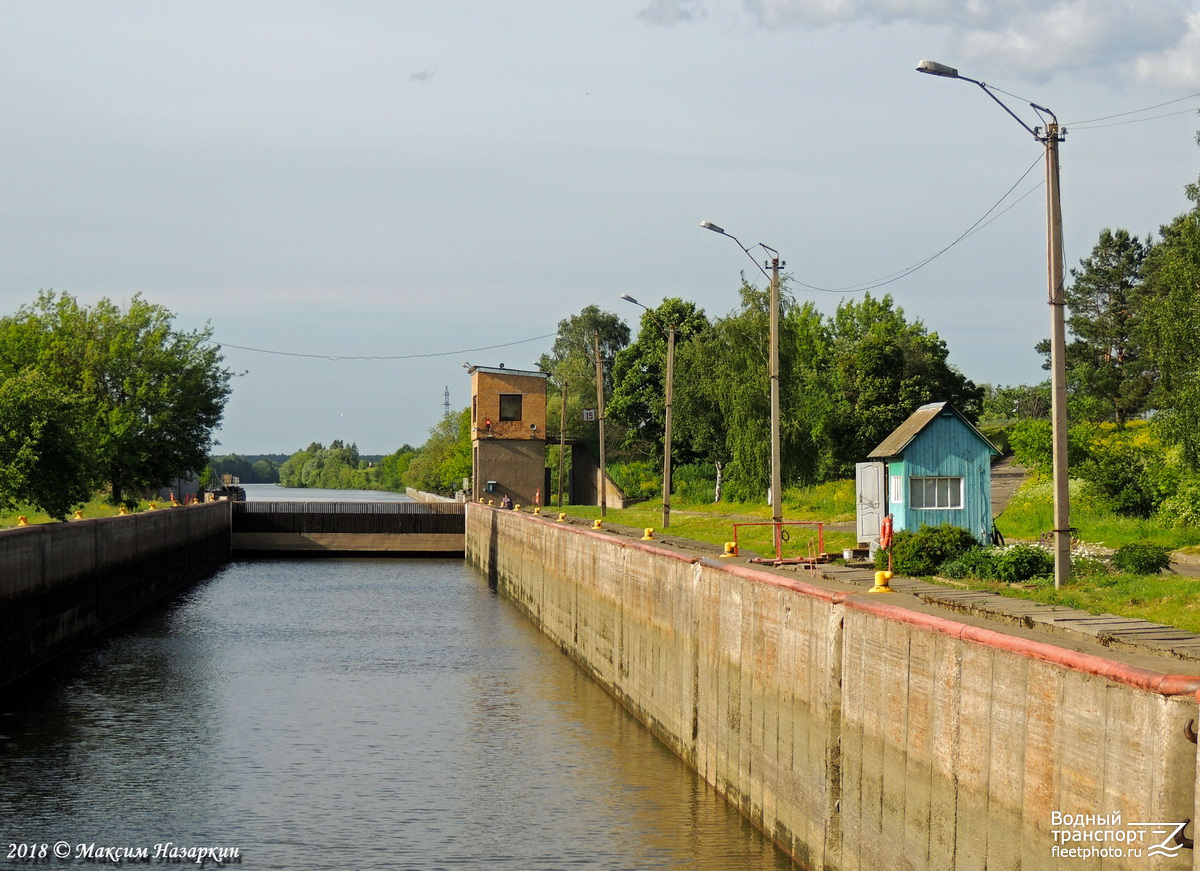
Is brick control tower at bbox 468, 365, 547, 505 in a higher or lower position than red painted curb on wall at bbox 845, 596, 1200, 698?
higher

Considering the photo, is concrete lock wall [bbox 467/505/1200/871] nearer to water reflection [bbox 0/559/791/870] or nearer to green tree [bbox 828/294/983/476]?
water reflection [bbox 0/559/791/870]

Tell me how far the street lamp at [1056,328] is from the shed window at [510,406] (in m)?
57.2

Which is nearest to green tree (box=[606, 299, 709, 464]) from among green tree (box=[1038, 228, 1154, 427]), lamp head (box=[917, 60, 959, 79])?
green tree (box=[1038, 228, 1154, 427])

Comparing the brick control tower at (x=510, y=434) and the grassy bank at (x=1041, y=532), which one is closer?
the grassy bank at (x=1041, y=532)

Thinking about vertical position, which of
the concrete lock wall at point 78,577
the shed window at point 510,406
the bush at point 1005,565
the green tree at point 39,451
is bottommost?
the concrete lock wall at point 78,577

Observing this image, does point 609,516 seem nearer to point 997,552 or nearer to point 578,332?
point 997,552

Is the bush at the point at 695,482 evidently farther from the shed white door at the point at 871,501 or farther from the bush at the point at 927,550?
the bush at the point at 927,550

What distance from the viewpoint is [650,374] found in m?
88.9

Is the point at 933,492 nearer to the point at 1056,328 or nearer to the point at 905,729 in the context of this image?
the point at 1056,328

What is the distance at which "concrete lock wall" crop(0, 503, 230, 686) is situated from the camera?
26938 millimetres

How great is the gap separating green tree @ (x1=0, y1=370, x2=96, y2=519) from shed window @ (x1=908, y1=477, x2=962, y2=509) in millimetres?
24409

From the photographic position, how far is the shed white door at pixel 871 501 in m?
32.7

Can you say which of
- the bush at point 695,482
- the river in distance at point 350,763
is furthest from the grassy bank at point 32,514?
the bush at point 695,482

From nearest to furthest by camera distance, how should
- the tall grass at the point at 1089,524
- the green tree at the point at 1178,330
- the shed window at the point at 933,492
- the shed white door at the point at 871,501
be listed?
the tall grass at the point at 1089,524 → the shed window at the point at 933,492 → the shed white door at the point at 871,501 → the green tree at the point at 1178,330
